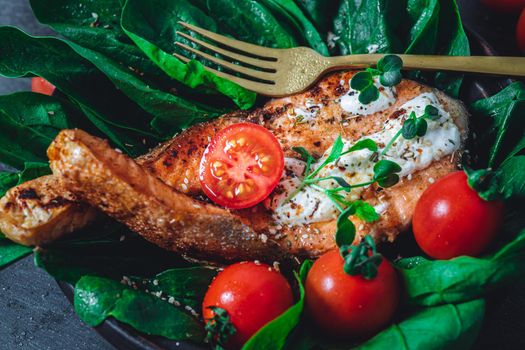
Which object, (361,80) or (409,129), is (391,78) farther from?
(409,129)

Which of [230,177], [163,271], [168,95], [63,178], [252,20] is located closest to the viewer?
[63,178]

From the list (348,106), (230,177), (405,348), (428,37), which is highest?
(428,37)

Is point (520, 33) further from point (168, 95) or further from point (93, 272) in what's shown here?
point (93, 272)

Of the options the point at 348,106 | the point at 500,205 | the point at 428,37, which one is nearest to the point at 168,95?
the point at 348,106

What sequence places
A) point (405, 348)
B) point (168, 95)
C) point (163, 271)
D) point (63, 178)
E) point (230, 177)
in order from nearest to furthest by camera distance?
point (405, 348) < point (63, 178) < point (230, 177) < point (163, 271) < point (168, 95)

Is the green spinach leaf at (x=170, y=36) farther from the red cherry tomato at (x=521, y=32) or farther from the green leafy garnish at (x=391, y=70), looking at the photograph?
the red cherry tomato at (x=521, y=32)

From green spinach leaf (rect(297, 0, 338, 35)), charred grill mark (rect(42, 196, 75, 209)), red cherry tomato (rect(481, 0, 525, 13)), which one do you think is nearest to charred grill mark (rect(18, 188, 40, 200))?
charred grill mark (rect(42, 196, 75, 209))

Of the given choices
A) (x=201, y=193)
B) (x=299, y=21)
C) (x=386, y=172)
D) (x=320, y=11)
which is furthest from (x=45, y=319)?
(x=320, y=11)

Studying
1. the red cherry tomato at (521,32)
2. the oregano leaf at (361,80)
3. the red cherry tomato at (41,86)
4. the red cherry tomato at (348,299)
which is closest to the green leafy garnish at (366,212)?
the red cherry tomato at (348,299)
